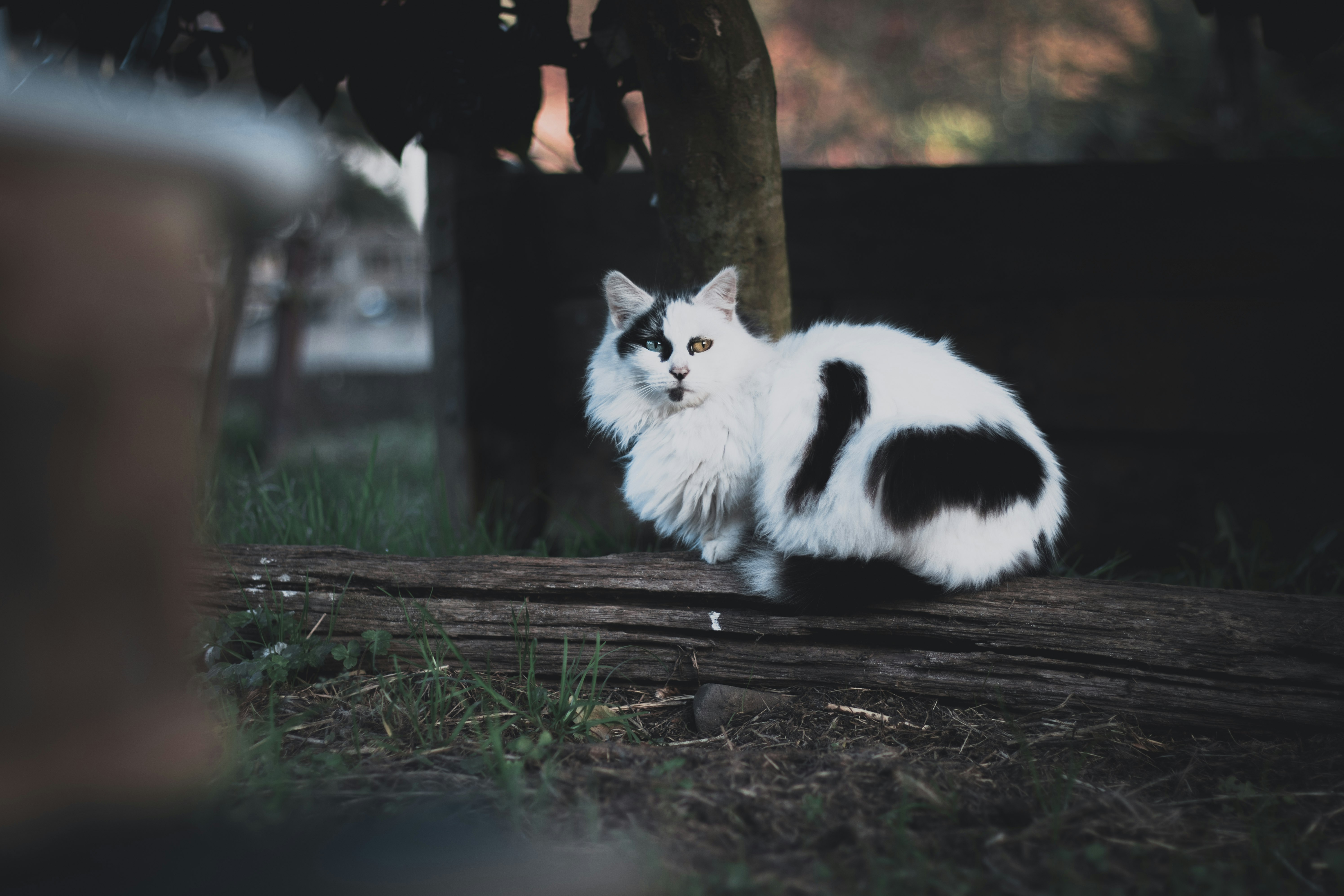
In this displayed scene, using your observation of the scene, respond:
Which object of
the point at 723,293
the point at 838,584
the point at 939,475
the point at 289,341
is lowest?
the point at 838,584

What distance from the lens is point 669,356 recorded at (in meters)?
2.23

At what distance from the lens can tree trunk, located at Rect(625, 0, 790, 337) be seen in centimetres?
220

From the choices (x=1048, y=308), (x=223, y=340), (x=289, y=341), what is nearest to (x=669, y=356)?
(x=1048, y=308)

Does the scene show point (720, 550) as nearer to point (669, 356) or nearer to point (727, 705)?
point (727, 705)

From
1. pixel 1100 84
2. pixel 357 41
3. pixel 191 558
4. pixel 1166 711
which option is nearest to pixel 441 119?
pixel 357 41

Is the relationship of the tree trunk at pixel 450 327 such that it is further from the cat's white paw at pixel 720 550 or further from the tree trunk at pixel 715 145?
the cat's white paw at pixel 720 550

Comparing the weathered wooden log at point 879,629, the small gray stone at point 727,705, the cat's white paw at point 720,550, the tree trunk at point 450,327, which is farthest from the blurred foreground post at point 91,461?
the tree trunk at point 450,327

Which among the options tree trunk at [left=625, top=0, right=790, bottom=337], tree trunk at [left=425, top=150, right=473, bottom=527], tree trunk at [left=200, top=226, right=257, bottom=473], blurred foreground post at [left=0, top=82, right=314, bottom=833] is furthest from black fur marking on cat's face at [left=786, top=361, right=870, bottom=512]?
tree trunk at [left=200, top=226, right=257, bottom=473]

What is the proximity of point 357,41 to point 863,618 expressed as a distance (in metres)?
2.19

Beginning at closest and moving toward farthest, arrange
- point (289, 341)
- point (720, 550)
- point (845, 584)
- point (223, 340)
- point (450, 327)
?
1. point (845, 584)
2. point (720, 550)
3. point (450, 327)
4. point (223, 340)
5. point (289, 341)

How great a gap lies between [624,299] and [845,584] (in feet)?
3.90

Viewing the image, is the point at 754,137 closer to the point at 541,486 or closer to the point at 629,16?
the point at 629,16

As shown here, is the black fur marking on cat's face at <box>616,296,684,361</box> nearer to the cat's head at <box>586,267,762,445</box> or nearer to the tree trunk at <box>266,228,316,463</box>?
the cat's head at <box>586,267,762,445</box>

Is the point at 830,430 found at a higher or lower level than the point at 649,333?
lower
